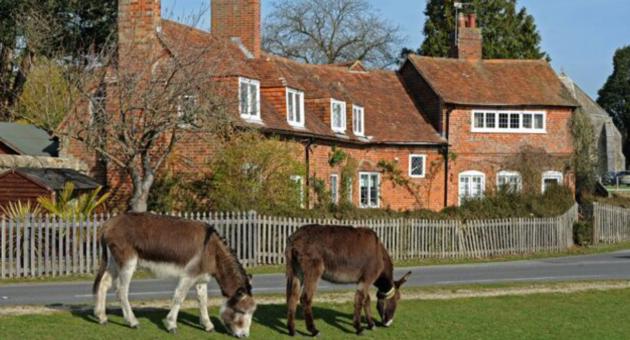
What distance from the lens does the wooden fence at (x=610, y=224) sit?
38.2 meters

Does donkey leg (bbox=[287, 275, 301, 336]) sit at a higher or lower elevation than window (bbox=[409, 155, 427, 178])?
lower

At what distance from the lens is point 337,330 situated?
47.5ft

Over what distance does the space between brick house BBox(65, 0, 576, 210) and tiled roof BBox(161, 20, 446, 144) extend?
0.23 ft

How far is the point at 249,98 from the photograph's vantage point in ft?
108

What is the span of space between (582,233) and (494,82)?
1279 cm

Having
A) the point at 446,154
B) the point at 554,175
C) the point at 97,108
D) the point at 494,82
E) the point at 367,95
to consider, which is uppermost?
the point at 494,82

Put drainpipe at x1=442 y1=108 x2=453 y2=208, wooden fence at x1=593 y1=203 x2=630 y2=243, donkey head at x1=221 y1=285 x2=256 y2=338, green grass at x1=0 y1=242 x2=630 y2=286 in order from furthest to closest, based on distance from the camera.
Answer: drainpipe at x1=442 y1=108 x2=453 y2=208 → wooden fence at x1=593 y1=203 x2=630 y2=243 → green grass at x1=0 y1=242 x2=630 y2=286 → donkey head at x1=221 y1=285 x2=256 y2=338

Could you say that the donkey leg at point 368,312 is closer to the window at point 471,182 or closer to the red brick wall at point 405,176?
the red brick wall at point 405,176

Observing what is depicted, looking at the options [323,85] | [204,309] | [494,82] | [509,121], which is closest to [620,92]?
[494,82]

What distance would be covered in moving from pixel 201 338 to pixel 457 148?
1317 inches

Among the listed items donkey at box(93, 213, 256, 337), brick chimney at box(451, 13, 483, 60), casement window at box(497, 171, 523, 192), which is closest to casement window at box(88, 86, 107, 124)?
donkey at box(93, 213, 256, 337)

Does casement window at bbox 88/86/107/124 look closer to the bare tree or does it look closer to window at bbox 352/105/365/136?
the bare tree

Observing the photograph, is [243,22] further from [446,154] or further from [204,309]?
[204,309]

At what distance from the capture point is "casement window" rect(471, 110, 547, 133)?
151ft
